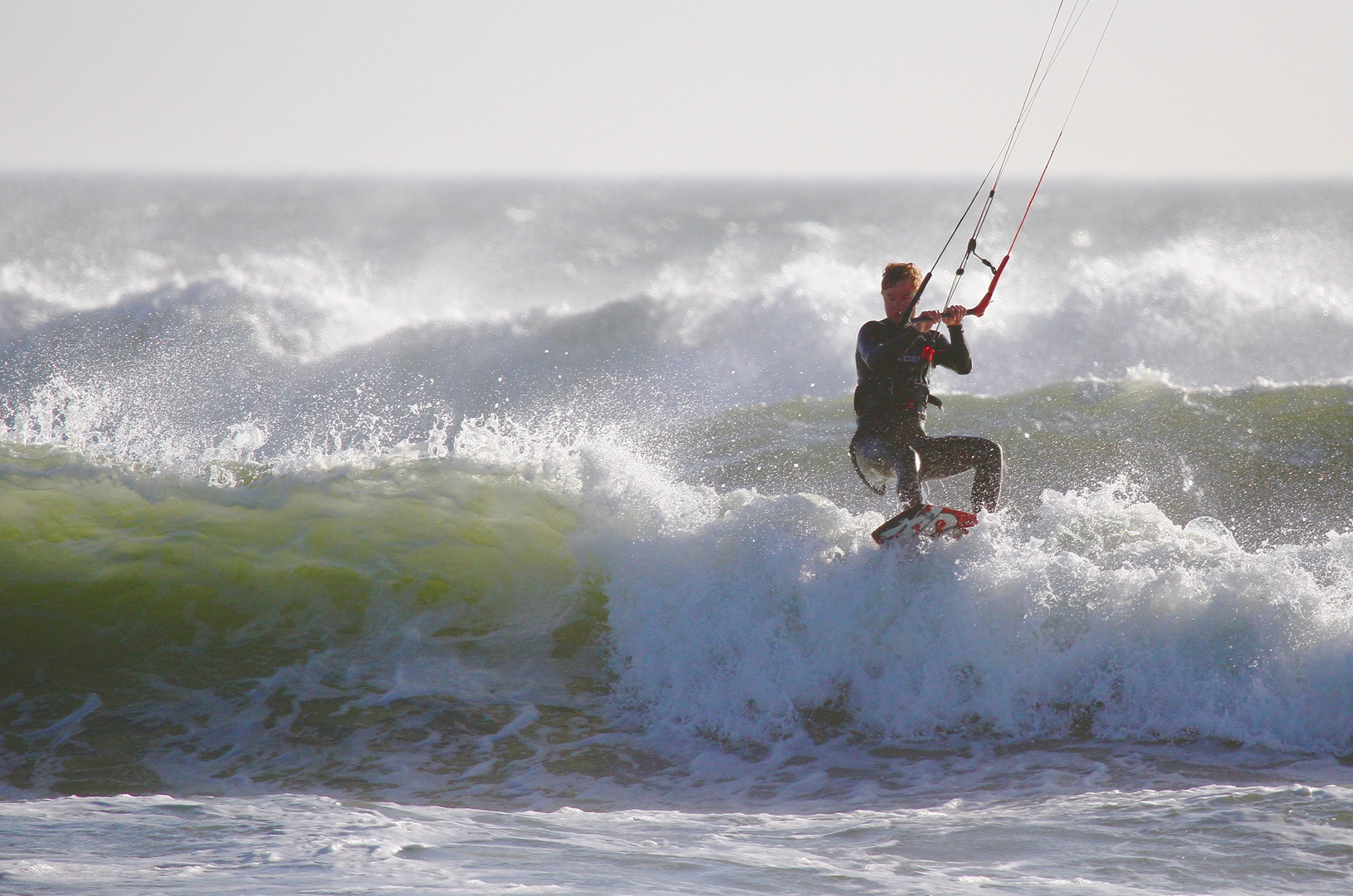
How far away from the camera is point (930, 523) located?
6434 mm

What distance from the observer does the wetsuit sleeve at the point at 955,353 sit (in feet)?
20.0

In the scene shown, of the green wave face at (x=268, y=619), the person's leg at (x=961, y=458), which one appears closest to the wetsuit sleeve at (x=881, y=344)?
the person's leg at (x=961, y=458)

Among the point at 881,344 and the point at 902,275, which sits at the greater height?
the point at 902,275

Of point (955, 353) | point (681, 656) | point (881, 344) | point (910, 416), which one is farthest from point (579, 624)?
point (955, 353)

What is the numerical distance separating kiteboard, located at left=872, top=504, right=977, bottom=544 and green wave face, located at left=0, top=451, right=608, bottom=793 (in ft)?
6.88

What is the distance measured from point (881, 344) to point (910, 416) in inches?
18.9

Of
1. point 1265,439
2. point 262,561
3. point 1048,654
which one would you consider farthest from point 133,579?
point 1265,439

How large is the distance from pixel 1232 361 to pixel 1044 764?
13.5 meters

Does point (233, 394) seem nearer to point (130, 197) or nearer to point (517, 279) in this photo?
point (517, 279)

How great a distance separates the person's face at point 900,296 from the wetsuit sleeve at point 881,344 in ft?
0.36

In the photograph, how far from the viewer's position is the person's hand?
19.4ft

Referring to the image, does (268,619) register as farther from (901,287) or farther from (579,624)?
(901,287)

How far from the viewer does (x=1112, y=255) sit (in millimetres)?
46750

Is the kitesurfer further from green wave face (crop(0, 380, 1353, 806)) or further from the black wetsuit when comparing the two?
green wave face (crop(0, 380, 1353, 806))
